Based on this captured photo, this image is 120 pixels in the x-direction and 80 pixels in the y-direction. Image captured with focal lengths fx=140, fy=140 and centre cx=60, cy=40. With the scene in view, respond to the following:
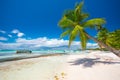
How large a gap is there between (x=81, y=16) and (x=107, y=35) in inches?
740

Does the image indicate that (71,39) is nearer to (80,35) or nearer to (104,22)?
(80,35)

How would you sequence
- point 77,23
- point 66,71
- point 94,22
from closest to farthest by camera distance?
point 66,71, point 94,22, point 77,23

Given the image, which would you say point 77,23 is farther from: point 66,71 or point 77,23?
point 66,71

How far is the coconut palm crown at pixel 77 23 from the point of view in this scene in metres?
12.5

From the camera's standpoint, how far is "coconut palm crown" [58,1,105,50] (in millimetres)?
12473

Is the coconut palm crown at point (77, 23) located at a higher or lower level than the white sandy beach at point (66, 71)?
higher

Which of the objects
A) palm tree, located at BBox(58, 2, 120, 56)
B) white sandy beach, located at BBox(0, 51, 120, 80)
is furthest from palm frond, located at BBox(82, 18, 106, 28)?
white sandy beach, located at BBox(0, 51, 120, 80)

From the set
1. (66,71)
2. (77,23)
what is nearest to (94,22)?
(77,23)

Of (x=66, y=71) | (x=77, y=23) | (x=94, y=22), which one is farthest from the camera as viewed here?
(x=77, y=23)

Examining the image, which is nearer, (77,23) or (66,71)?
(66,71)

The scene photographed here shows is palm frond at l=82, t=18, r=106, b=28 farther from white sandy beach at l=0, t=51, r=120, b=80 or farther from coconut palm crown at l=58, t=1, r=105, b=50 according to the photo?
white sandy beach at l=0, t=51, r=120, b=80

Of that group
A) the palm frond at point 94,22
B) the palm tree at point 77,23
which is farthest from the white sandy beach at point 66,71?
the palm frond at point 94,22

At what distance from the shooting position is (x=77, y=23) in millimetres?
13445

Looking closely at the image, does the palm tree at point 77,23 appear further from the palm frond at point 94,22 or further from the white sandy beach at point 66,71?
the white sandy beach at point 66,71
